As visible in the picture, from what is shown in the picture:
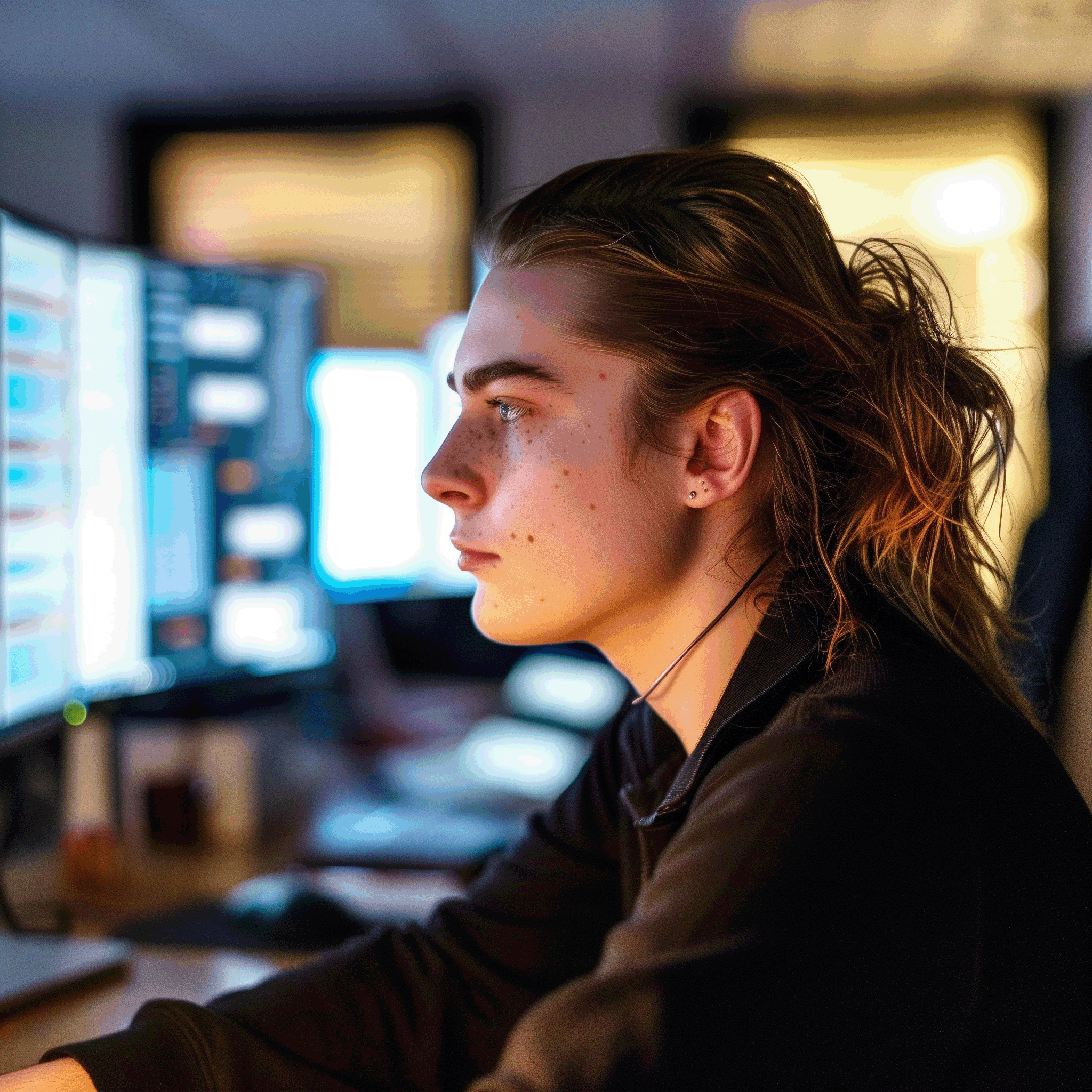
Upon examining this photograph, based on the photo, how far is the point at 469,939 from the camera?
87 centimetres

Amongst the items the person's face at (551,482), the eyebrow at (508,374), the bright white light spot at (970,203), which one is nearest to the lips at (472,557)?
the person's face at (551,482)

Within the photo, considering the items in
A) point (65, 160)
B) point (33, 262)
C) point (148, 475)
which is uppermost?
point (65, 160)

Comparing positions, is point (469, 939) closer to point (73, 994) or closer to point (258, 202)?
point (73, 994)

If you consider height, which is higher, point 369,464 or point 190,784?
point 369,464

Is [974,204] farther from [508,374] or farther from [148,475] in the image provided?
[508,374]

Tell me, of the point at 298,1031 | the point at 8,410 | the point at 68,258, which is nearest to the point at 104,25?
the point at 68,258

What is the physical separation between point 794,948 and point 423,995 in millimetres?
445

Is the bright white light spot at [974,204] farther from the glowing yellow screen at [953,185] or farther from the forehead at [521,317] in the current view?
the forehead at [521,317]

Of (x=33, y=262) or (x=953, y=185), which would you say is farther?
(x=953, y=185)

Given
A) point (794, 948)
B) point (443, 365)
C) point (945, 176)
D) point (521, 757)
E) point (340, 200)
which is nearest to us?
point (794, 948)

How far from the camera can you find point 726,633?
0.75 metres

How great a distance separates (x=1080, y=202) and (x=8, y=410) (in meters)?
3.00

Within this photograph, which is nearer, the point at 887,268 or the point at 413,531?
the point at 887,268

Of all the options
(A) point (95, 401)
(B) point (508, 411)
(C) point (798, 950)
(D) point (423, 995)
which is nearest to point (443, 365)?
(A) point (95, 401)
